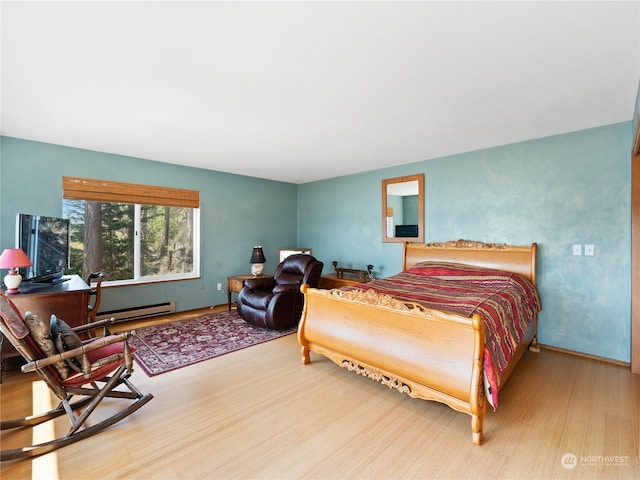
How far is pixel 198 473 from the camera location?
1.57m

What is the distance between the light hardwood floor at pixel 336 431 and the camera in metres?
→ 1.59

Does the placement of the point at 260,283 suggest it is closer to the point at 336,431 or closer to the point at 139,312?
the point at 139,312

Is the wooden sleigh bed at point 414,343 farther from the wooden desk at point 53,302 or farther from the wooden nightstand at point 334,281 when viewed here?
the wooden desk at point 53,302

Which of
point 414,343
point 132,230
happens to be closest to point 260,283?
point 132,230

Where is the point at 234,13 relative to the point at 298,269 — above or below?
above

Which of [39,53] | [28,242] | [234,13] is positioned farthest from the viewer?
[28,242]

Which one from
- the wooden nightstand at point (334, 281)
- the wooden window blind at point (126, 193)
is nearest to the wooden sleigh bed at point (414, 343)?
the wooden nightstand at point (334, 281)

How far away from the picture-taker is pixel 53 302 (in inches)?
101

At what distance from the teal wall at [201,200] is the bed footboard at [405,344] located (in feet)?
8.58

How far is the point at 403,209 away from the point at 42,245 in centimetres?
433

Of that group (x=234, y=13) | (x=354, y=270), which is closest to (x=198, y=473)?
(x=234, y=13)

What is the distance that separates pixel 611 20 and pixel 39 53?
3.14 metres

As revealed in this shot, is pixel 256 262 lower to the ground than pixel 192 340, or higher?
higher

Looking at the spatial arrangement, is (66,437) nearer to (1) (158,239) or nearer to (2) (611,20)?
(1) (158,239)
